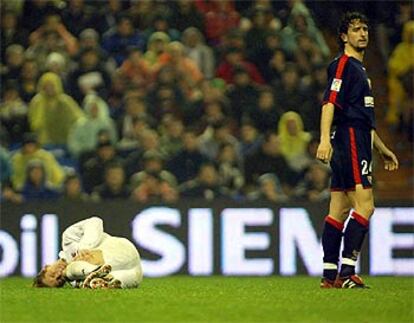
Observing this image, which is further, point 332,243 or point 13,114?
point 13,114

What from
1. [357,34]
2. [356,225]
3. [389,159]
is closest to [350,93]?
[357,34]

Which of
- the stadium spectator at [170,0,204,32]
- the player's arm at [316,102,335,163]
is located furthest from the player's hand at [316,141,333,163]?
the stadium spectator at [170,0,204,32]

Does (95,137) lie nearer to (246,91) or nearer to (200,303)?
(246,91)

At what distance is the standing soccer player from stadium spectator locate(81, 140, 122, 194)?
5484mm

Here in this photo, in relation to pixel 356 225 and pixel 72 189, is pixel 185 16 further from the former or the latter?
pixel 356 225

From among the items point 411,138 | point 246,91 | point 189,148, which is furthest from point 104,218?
point 411,138

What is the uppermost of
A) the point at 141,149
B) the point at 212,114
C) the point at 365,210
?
the point at 212,114

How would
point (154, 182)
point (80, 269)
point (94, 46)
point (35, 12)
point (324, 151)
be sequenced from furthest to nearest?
point (35, 12) < point (94, 46) < point (154, 182) < point (80, 269) < point (324, 151)

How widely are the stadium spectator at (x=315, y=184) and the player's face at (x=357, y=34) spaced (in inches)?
196

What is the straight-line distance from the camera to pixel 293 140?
15.7 metres

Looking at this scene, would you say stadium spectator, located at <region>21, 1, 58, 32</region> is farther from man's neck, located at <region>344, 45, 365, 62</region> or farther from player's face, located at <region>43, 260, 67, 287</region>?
man's neck, located at <region>344, 45, 365, 62</region>

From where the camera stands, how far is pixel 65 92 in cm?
1638

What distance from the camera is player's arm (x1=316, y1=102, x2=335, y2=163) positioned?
31.8 ft

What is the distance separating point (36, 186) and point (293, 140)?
2.95 m
